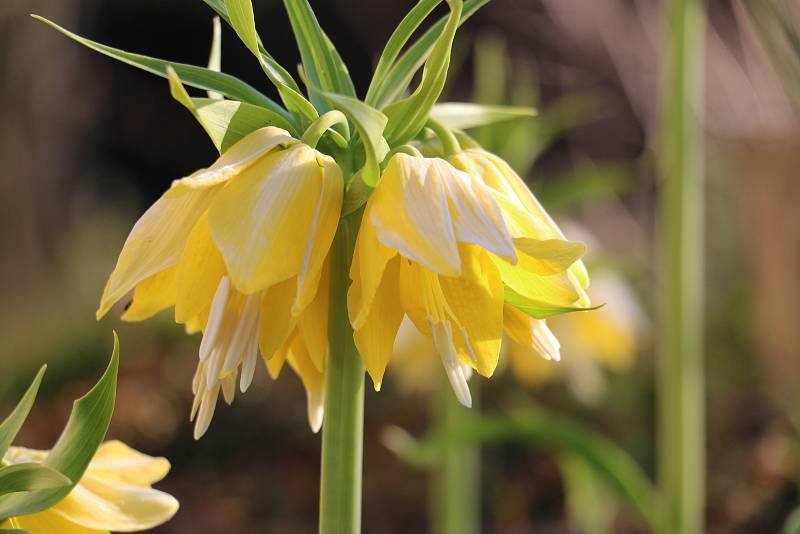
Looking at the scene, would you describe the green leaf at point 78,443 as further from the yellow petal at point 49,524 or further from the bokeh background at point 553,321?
the bokeh background at point 553,321

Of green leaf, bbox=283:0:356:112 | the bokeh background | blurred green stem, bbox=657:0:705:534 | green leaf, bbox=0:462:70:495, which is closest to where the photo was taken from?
green leaf, bbox=0:462:70:495

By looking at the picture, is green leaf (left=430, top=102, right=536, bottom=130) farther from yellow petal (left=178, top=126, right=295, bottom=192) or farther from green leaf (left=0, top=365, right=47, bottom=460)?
green leaf (left=0, top=365, right=47, bottom=460)

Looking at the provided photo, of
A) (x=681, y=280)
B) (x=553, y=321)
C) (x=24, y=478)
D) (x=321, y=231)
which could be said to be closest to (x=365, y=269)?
(x=321, y=231)

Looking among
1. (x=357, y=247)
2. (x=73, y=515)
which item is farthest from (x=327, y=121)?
(x=73, y=515)

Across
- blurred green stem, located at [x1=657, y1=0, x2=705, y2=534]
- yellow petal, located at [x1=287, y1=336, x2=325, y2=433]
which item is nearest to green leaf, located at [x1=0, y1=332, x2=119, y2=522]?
yellow petal, located at [x1=287, y1=336, x2=325, y2=433]

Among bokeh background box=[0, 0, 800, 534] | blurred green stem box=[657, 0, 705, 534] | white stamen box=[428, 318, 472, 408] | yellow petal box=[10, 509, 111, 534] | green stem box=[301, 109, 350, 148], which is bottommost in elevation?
yellow petal box=[10, 509, 111, 534]

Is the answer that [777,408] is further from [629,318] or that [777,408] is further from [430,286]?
[430,286]

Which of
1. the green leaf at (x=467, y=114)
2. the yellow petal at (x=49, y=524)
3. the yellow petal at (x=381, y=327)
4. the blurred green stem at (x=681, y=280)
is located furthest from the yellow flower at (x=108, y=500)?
the blurred green stem at (x=681, y=280)
